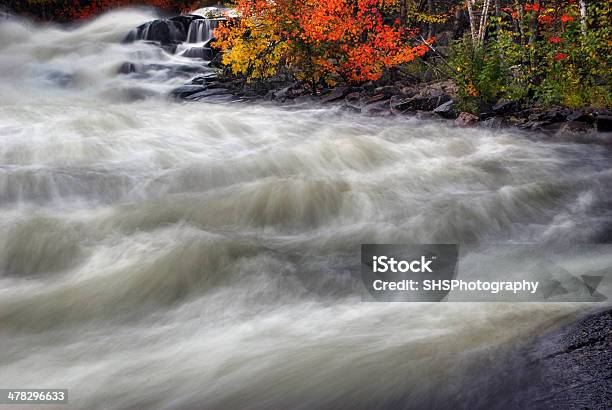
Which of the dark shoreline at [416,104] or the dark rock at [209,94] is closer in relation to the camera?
the dark shoreline at [416,104]

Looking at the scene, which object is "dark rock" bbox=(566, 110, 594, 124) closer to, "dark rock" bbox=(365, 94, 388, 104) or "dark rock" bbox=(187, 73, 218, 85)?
"dark rock" bbox=(365, 94, 388, 104)

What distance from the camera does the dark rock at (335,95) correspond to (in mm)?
12062

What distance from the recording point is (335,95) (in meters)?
12.2

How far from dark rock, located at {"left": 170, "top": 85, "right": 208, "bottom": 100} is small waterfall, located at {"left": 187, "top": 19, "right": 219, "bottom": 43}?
4.86m

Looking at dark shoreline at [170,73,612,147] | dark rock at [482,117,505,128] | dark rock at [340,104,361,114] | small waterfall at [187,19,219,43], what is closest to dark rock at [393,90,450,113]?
dark shoreline at [170,73,612,147]

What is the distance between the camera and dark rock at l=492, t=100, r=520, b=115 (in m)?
9.73

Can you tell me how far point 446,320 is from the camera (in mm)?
3393

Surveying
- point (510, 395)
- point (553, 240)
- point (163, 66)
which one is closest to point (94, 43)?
point (163, 66)

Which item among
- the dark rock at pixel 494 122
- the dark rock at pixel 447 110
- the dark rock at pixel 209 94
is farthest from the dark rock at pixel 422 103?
the dark rock at pixel 209 94

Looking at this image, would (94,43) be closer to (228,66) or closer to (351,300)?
(228,66)

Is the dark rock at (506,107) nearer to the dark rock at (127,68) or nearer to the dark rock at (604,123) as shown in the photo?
the dark rock at (604,123)

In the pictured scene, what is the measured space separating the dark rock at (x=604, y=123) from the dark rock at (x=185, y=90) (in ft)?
30.1

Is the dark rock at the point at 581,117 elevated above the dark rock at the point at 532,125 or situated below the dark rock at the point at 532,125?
above

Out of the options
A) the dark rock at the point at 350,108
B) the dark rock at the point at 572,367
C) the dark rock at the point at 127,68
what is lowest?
the dark rock at the point at 572,367
